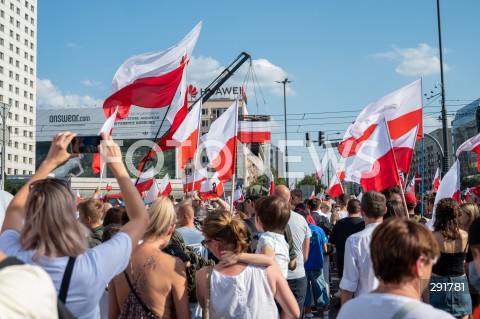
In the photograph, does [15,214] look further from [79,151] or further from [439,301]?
[439,301]

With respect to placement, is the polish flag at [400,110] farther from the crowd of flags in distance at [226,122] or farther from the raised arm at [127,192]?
the raised arm at [127,192]

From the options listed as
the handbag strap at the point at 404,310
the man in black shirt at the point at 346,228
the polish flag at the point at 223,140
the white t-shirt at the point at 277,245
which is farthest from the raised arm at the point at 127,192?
the polish flag at the point at 223,140

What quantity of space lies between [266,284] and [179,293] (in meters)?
0.59

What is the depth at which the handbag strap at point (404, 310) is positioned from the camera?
7.84 feet

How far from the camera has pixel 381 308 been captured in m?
2.47

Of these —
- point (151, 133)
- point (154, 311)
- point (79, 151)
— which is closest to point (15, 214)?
point (79, 151)

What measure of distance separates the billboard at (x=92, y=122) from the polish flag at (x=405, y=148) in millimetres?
91166

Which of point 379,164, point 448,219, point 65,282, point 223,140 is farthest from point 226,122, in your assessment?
point 65,282

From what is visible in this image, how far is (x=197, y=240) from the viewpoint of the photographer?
6.13 m

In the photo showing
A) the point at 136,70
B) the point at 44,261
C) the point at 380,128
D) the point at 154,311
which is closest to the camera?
the point at 44,261

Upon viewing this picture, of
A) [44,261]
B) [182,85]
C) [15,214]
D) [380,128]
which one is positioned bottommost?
[44,261]

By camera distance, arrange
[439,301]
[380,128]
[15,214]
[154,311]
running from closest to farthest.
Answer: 1. [15,214]
2. [154,311]
3. [439,301]
4. [380,128]

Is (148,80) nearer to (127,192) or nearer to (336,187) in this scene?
(127,192)

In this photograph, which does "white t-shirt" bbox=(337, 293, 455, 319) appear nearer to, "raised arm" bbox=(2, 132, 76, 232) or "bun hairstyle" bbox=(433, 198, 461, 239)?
"raised arm" bbox=(2, 132, 76, 232)
